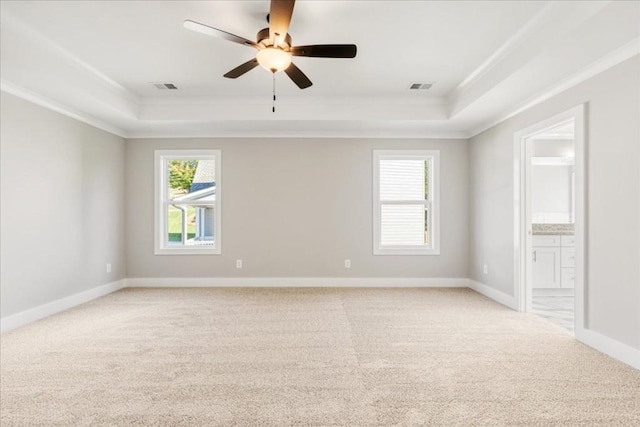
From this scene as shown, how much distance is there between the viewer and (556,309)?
176 inches

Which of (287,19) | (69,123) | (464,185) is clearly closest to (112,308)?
(69,123)

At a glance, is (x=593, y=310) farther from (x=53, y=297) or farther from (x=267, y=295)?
(x=53, y=297)

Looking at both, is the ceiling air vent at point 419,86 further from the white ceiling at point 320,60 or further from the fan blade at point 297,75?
the fan blade at point 297,75

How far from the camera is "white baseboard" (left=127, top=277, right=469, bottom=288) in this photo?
5.66m

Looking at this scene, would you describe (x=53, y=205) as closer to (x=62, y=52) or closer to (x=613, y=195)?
(x=62, y=52)

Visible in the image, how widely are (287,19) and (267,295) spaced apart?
3.65 m

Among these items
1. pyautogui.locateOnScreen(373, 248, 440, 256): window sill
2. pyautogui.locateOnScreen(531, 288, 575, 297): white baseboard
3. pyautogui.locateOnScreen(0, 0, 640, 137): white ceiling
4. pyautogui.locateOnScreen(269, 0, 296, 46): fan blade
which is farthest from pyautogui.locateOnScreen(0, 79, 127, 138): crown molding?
pyautogui.locateOnScreen(531, 288, 575, 297): white baseboard

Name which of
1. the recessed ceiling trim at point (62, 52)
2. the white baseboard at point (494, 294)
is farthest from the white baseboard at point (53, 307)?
the white baseboard at point (494, 294)

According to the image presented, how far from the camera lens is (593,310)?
3.11 meters

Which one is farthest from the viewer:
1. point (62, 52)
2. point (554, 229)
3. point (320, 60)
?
point (554, 229)

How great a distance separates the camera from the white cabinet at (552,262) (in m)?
5.20

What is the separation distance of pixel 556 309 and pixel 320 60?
160 inches

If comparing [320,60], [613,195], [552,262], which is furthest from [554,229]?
[320,60]

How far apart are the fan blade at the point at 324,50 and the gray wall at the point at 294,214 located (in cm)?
296
